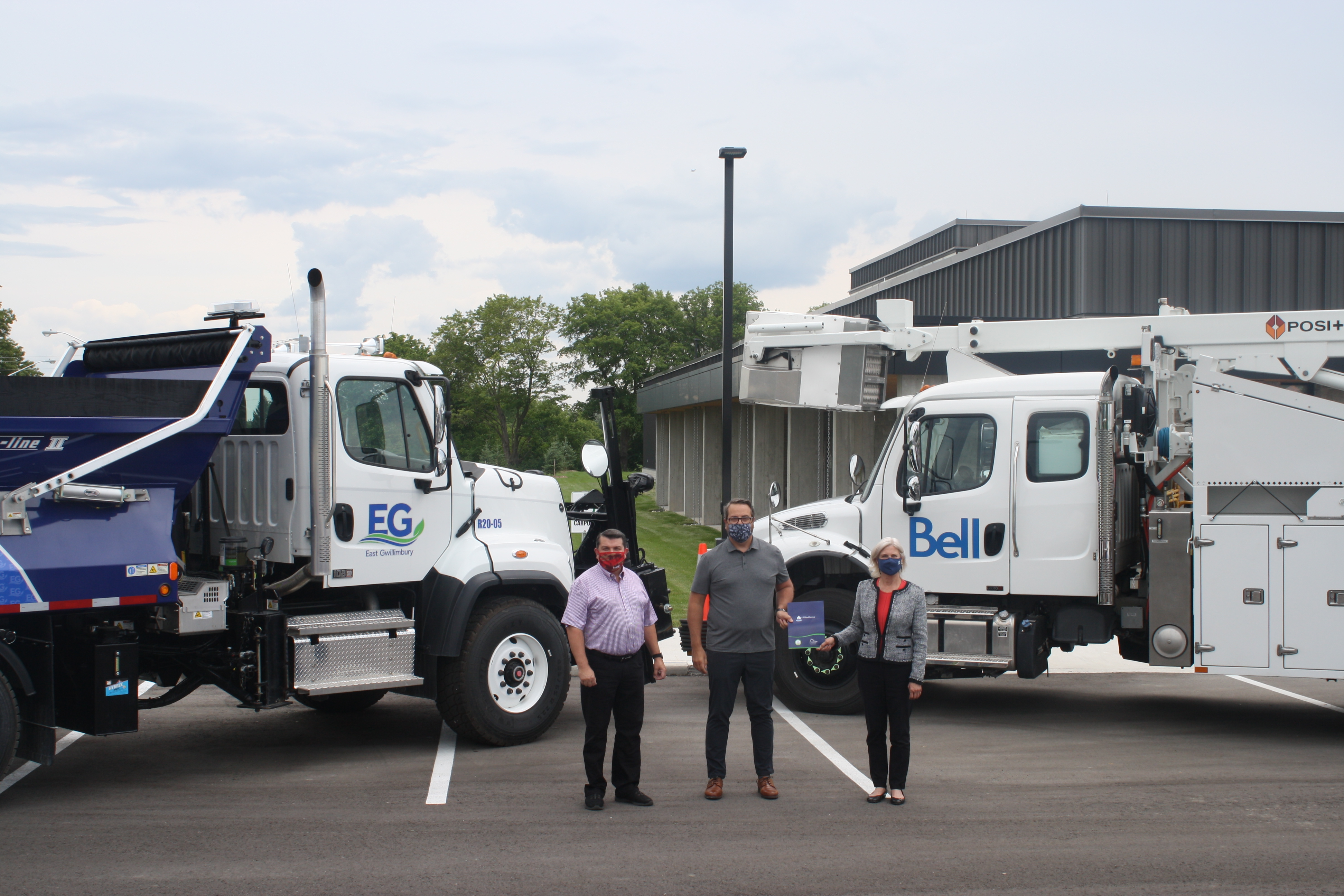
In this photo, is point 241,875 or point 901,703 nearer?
point 241,875

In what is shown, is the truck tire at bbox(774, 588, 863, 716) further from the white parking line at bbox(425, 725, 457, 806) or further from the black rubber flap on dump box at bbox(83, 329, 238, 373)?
the black rubber flap on dump box at bbox(83, 329, 238, 373)

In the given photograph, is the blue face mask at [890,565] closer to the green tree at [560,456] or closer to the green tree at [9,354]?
the green tree at [9,354]

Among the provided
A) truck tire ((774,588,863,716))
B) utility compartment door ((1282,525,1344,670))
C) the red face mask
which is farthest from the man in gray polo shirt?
utility compartment door ((1282,525,1344,670))

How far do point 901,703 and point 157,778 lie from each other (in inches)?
188

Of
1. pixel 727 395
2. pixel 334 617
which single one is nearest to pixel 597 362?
pixel 727 395

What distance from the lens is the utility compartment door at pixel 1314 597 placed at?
8273mm

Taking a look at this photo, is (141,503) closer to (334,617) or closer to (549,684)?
(334,617)

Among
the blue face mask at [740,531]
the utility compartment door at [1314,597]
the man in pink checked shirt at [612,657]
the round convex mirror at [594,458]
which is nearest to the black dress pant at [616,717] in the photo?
the man in pink checked shirt at [612,657]

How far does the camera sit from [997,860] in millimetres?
5945

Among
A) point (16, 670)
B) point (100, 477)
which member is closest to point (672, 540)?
point (100, 477)

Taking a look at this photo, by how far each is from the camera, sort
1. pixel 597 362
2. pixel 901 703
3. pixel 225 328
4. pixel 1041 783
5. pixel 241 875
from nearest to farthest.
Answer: pixel 241 875, pixel 901 703, pixel 1041 783, pixel 225 328, pixel 597 362

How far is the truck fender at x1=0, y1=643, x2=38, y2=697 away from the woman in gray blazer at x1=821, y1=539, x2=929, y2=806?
4.64 meters

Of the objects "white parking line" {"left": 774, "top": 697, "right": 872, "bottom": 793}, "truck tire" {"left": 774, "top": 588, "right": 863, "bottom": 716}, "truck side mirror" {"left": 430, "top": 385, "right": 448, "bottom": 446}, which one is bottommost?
"white parking line" {"left": 774, "top": 697, "right": 872, "bottom": 793}

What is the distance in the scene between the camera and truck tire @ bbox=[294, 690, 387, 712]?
9.64 m
